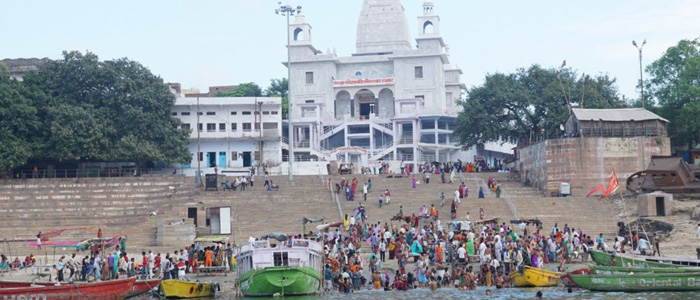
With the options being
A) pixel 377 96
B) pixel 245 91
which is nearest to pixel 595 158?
pixel 377 96

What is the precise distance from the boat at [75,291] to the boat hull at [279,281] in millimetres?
3726

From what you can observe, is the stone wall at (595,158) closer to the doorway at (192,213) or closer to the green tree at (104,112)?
the doorway at (192,213)

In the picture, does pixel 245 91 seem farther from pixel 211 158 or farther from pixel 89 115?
pixel 89 115

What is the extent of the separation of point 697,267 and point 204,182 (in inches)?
1206

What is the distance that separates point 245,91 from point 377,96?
13.3 m

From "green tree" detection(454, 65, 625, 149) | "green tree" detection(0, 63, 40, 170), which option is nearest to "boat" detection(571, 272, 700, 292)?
"green tree" detection(454, 65, 625, 149)

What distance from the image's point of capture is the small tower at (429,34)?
77.8 m

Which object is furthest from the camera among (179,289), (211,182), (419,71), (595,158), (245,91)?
(245,91)

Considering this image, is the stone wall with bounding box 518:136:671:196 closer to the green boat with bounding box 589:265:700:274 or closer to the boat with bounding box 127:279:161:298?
the green boat with bounding box 589:265:700:274

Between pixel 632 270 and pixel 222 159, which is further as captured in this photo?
pixel 222 159

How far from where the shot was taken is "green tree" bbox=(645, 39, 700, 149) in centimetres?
5659

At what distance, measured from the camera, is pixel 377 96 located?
79.7 metres

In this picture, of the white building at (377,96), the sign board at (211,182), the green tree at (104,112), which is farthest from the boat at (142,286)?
the white building at (377,96)

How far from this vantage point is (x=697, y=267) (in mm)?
30312
